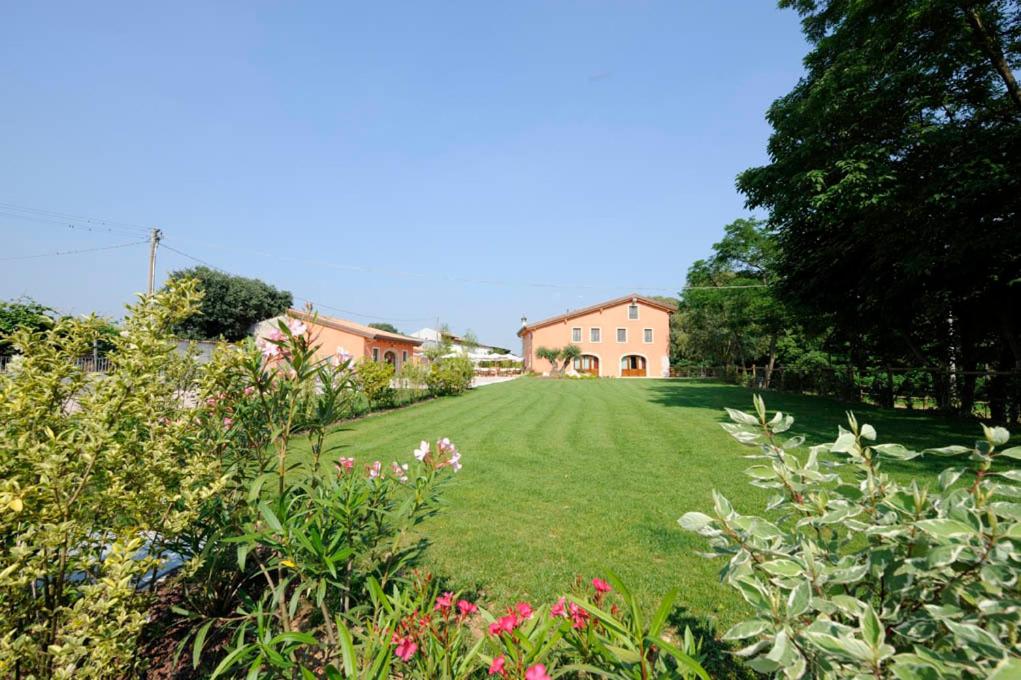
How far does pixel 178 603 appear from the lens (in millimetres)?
2701

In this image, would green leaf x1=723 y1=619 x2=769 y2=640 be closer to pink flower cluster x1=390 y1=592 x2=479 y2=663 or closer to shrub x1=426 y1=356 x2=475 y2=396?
pink flower cluster x1=390 y1=592 x2=479 y2=663

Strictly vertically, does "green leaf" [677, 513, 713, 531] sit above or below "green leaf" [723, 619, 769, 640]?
above

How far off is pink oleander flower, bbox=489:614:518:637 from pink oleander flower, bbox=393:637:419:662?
30 cm

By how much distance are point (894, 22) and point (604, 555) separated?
13.2m

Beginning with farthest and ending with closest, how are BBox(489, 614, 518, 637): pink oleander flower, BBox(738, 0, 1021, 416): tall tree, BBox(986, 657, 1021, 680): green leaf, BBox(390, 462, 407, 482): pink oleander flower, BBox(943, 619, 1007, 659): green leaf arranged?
BBox(738, 0, 1021, 416): tall tree → BBox(390, 462, 407, 482): pink oleander flower → BBox(489, 614, 518, 637): pink oleander flower → BBox(943, 619, 1007, 659): green leaf → BBox(986, 657, 1021, 680): green leaf

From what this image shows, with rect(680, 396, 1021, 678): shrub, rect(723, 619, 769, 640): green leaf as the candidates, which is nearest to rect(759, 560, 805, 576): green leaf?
rect(680, 396, 1021, 678): shrub

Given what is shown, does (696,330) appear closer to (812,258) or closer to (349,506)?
(812,258)

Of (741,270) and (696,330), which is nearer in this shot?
(741,270)

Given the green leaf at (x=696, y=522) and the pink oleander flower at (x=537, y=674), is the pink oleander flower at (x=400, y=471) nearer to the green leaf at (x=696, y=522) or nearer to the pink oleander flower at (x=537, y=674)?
the pink oleander flower at (x=537, y=674)

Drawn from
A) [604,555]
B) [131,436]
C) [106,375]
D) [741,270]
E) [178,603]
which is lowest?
[604,555]

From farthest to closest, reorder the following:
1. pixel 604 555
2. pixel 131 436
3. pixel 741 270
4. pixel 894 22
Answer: pixel 741 270 → pixel 894 22 → pixel 604 555 → pixel 131 436

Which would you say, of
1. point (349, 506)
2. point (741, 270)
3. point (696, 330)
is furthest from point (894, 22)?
point (696, 330)

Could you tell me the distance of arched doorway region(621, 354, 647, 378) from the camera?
39.8 m

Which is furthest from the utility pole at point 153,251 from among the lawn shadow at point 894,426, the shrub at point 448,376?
the lawn shadow at point 894,426
